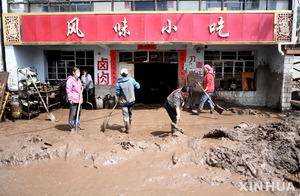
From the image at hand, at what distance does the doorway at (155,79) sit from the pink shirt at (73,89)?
726 centimetres

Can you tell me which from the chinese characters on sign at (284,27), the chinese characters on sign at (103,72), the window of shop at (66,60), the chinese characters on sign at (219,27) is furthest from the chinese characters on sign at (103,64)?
the chinese characters on sign at (284,27)

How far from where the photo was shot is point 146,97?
44.5ft

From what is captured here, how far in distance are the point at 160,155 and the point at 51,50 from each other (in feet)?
29.6

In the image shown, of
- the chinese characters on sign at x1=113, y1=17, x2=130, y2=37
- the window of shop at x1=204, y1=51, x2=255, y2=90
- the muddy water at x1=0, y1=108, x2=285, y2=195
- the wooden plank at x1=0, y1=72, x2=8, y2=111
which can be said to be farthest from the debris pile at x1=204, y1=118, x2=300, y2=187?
the wooden plank at x1=0, y1=72, x2=8, y2=111

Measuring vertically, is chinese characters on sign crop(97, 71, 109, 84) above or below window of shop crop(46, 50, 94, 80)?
below

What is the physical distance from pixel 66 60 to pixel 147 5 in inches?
196

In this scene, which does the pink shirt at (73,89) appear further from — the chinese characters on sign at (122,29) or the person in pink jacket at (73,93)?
the chinese characters on sign at (122,29)

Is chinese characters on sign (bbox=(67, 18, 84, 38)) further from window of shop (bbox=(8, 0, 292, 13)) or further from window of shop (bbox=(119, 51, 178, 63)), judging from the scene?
window of shop (bbox=(119, 51, 178, 63))

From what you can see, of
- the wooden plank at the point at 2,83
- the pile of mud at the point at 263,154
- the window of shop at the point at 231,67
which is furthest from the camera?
the window of shop at the point at 231,67

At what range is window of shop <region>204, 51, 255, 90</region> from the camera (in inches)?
417

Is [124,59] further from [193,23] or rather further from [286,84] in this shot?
[286,84]

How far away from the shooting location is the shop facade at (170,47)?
8.70m

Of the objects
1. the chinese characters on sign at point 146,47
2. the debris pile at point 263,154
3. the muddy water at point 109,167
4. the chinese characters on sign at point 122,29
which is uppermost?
the chinese characters on sign at point 122,29

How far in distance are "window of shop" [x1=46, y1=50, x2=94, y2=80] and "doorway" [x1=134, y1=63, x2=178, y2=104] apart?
356 centimetres
